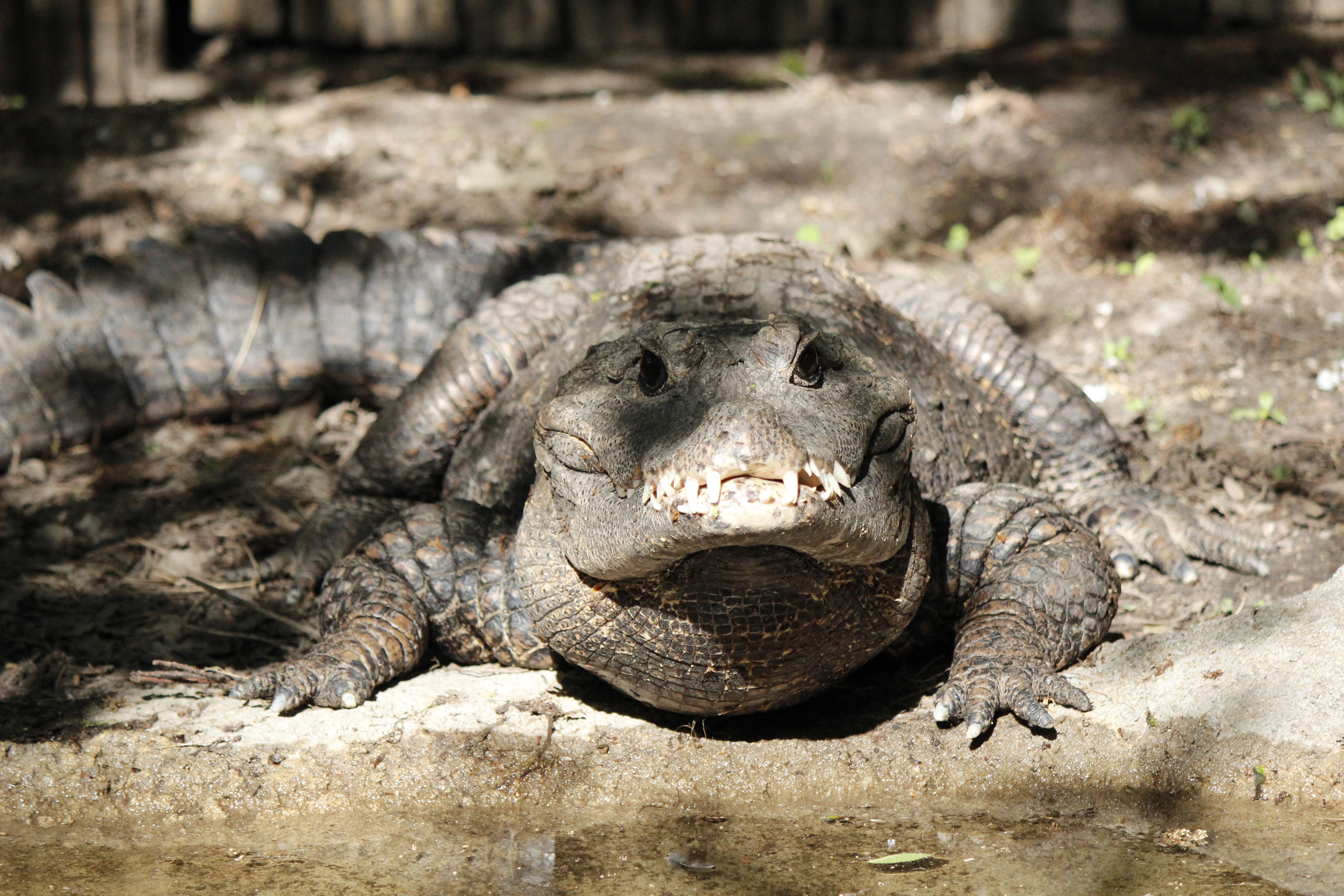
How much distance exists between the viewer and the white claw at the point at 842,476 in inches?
108

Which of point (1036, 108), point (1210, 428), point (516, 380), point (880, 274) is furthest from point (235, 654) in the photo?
point (1036, 108)

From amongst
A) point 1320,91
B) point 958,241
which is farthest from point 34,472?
point 1320,91

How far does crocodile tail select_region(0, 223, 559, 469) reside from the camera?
5316mm

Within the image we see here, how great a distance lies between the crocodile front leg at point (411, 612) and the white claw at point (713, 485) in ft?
4.11

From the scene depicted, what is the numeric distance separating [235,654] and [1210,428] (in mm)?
3749

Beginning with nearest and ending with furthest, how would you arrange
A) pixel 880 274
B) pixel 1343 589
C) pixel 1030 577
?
pixel 1343 589 → pixel 1030 577 → pixel 880 274

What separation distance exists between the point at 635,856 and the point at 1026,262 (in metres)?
4.20

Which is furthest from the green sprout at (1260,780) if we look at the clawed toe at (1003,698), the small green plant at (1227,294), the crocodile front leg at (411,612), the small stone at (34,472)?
the small stone at (34,472)

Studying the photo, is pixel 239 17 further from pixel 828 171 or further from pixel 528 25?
pixel 828 171

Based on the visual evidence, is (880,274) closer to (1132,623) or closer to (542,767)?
(1132,623)

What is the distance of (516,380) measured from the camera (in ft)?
15.5

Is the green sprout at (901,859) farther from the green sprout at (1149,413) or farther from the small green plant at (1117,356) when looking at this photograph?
the small green plant at (1117,356)

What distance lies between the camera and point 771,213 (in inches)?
270

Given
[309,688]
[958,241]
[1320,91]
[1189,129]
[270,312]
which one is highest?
[1320,91]
